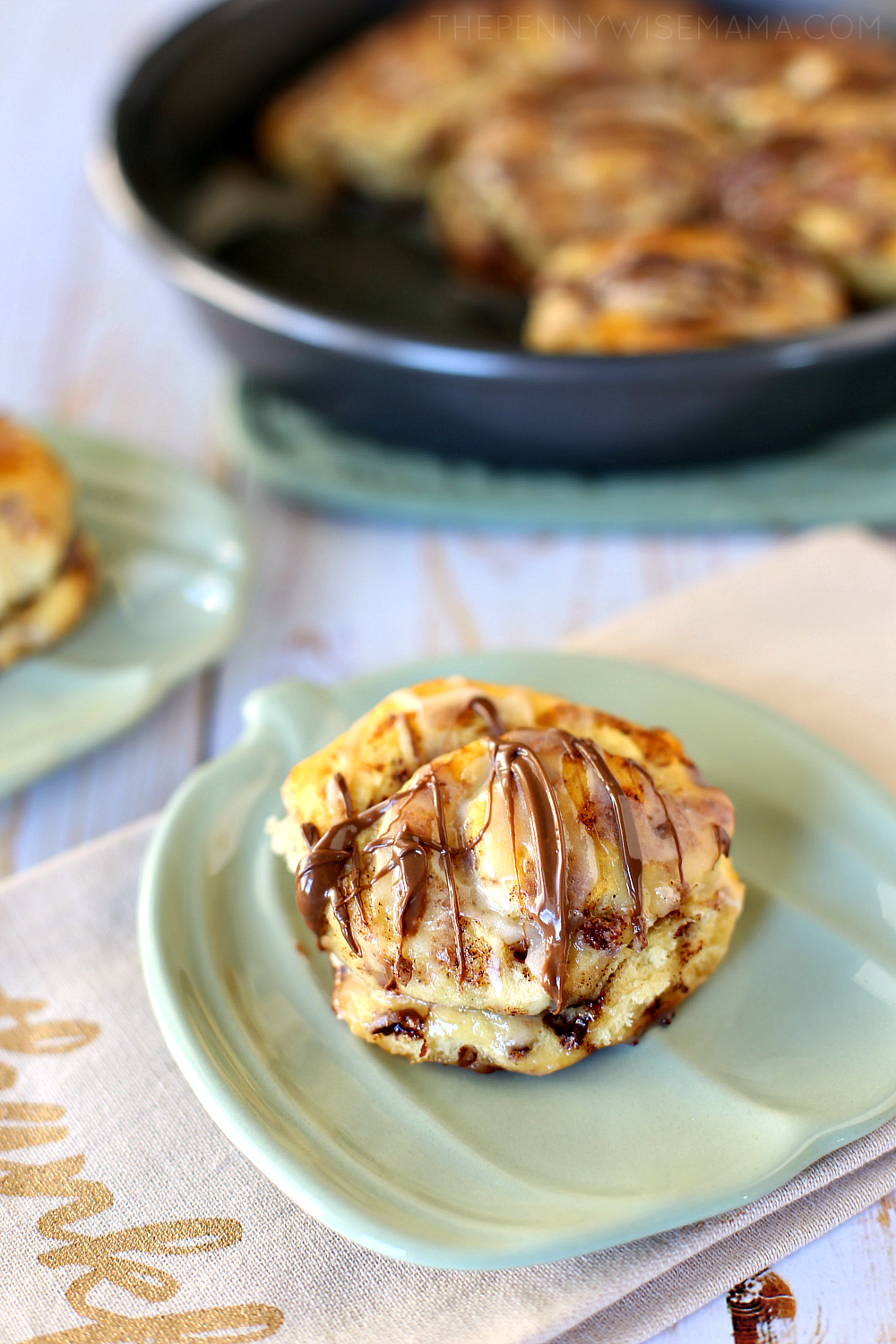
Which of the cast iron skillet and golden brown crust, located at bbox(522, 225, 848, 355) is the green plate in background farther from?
golden brown crust, located at bbox(522, 225, 848, 355)

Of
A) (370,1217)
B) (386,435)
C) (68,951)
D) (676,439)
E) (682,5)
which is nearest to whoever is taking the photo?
(370,1217)

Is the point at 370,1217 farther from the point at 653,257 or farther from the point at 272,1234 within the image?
the point at 653,257

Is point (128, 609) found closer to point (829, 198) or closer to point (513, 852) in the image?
point (513, 852)

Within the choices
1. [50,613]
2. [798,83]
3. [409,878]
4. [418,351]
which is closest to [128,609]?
[50,613]

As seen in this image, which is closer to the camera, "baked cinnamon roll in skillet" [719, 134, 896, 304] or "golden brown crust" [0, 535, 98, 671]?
"golden brown crust" [0, 535, 98, 671]

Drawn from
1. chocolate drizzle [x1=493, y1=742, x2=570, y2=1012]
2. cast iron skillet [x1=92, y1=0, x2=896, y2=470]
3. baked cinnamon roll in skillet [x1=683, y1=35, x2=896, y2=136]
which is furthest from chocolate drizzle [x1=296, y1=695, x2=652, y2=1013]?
baked cinnamon roll in skillet [x1=683, y1=35, x2=896, y2=136]

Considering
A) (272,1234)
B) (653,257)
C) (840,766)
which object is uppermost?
(653,257)

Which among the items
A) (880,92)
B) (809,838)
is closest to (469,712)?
(809,838)

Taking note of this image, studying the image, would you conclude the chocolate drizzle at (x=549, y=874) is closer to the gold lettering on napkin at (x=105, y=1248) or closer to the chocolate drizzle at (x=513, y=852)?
the chocolate drizzle at (x=513, y=852)
